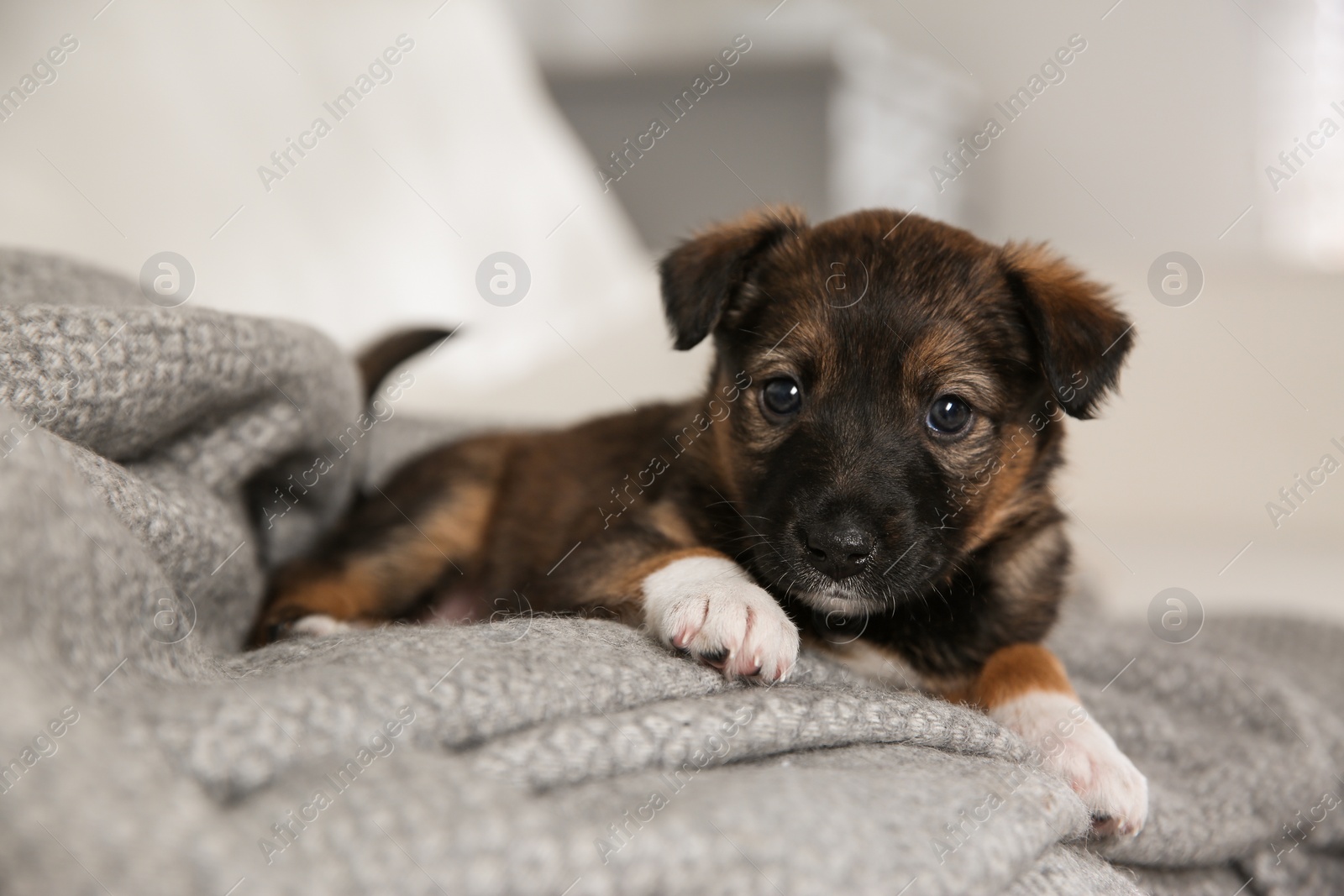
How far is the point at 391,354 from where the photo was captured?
10.2ft

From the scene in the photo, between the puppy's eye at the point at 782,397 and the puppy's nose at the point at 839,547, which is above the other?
the puppy's eye at the point at 782,397

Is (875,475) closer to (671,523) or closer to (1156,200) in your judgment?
(671,523)

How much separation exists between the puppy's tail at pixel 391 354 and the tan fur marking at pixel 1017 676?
1.87 m

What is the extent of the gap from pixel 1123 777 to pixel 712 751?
86 centimetres

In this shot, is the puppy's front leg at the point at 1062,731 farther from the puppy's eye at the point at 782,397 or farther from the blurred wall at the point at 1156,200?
the blurred wall at the point at 1156,200

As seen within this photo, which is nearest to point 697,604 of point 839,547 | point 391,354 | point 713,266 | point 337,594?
point 839,547

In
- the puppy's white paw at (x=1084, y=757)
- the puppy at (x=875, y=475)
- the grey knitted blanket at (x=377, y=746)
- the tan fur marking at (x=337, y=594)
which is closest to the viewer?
the grey knitted blanket at (x=377, y=746)

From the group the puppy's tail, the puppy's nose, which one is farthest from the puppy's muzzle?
the puppy's tail

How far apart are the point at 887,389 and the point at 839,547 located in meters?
0.41

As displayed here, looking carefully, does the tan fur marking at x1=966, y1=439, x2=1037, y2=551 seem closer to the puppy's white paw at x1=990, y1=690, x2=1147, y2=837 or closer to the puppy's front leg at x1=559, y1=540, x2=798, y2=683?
the puppy's white paw at x1=990, y1=690, x2=1147, y2=837

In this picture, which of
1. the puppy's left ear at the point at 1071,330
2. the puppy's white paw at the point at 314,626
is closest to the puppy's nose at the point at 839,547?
the puppy's left ear at the point at 1071,330

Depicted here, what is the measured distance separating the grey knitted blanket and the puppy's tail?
0.95 m

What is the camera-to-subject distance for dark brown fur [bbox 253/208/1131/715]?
6.34 feet

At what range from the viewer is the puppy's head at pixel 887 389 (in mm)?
1875
